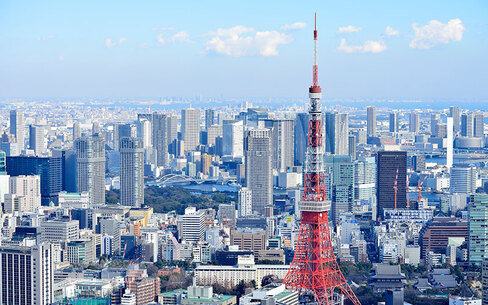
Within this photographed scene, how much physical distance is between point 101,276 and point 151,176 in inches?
794

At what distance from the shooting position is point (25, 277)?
13.5m

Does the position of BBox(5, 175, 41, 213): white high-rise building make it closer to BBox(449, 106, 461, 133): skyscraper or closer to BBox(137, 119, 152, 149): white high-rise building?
BBox(137, 119, 152, 149): white high-rise building

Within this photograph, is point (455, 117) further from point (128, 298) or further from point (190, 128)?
point (128, 298)

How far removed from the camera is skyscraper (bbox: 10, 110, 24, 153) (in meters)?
35.9

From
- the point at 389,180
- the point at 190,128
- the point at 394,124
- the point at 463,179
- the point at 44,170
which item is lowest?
the point at 463,179

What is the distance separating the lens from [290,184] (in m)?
32.3

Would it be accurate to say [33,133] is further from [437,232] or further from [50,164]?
[437,232]

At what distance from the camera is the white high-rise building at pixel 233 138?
41688 millimetres

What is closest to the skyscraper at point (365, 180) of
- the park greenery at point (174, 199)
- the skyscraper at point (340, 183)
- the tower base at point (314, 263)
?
the skyscraper at point (340, 183)

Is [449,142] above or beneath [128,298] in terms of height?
above

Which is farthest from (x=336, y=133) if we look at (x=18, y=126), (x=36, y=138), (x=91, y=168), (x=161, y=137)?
(x=91, y=168)

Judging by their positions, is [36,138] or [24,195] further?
[36,138]

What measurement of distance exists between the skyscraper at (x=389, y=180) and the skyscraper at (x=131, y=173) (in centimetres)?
648

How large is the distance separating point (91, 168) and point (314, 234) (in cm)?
1484
